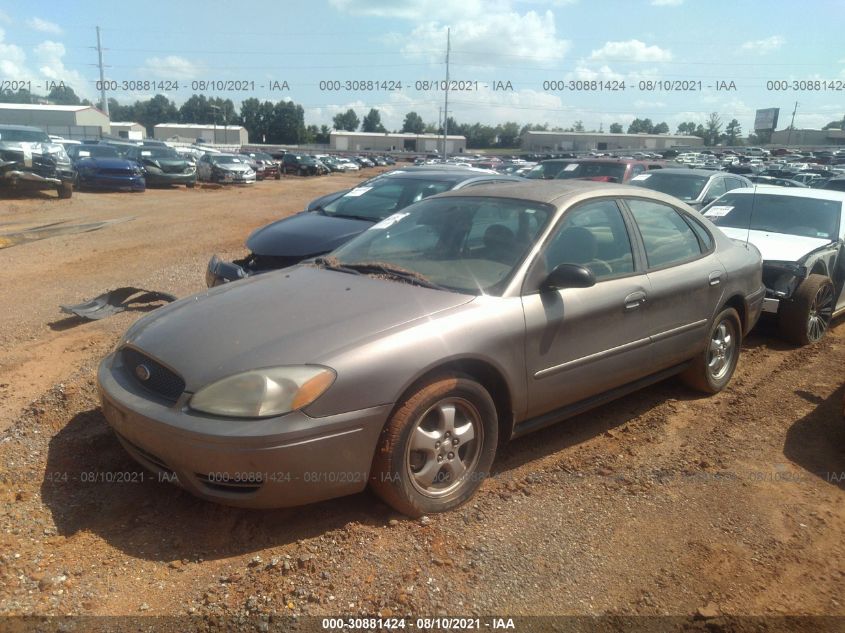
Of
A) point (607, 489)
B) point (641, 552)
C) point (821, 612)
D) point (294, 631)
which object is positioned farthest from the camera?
point (607, 489)

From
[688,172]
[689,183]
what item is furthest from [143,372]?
[688,172]

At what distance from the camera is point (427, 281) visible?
3723 millimetres

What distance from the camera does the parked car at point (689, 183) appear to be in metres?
10.7

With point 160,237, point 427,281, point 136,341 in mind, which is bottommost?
point 160,237

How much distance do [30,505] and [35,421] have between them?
973 millimetres

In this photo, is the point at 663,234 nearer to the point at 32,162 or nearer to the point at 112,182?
the point at 32,162

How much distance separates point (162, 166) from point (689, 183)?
19055mm

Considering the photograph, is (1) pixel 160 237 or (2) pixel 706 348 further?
(1) pixel 160 237

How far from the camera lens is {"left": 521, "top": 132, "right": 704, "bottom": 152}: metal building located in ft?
246

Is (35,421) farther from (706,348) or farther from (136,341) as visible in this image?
(706,348)

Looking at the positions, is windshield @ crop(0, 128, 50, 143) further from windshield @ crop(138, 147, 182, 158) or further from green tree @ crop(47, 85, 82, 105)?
green tree @ crop(47, 85, 82, 105)

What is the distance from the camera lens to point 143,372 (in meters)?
3.25

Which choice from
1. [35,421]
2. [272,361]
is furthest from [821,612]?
Result: [35,421]

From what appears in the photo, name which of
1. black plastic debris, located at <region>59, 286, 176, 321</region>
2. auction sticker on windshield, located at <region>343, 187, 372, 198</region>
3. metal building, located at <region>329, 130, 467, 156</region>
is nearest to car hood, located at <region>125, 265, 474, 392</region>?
black plastic debris, located at <region>59, 286, 176, 321</region>
